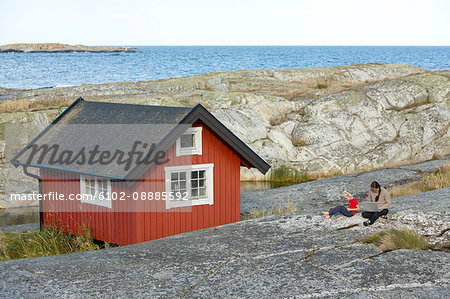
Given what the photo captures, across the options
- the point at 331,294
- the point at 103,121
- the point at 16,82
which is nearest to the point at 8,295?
the point at 331,294

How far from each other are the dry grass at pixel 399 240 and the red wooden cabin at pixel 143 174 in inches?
204

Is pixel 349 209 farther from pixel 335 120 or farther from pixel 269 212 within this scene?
pixel 335 120

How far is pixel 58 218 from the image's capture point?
688 inches

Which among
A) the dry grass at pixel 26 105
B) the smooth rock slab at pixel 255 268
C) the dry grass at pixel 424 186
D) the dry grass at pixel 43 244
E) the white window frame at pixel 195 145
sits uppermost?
the dry grass at pixel 26 105

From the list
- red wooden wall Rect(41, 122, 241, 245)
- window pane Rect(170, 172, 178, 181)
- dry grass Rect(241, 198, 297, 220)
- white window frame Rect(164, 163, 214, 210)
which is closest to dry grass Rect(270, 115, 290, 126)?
dry grass Rect(241, 198, 297, 220)

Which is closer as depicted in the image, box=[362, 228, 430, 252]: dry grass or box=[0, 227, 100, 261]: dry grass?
box=[362, 228, 430, 252]: dry grass

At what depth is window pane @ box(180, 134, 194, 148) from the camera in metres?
15.9

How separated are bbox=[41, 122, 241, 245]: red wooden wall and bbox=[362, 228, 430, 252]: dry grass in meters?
5.08

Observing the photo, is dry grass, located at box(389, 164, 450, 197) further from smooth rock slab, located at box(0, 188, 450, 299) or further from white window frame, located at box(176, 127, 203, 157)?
white window frame, located at box(176, 127, 203, 157)

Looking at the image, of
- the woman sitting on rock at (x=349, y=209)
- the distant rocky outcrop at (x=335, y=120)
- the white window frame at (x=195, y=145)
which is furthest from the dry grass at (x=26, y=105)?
the woman sitting on rock at (x=349, y=209)

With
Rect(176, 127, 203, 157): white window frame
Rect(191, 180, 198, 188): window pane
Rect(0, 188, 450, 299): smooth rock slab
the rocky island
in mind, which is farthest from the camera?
Rect(191, 180, 198, 188): window pane

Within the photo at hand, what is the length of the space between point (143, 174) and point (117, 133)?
2064 millimetres

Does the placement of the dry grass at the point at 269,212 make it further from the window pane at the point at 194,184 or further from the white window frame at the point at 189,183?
the window pane at the point at 194,184

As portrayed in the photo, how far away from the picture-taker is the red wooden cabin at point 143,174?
1485 cm
